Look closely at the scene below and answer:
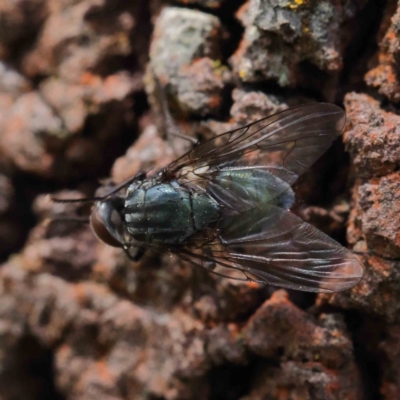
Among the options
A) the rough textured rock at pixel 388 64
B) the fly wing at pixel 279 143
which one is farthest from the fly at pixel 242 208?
the rough textured rock at pixel 388 64

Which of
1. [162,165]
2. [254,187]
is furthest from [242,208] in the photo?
[162,165]

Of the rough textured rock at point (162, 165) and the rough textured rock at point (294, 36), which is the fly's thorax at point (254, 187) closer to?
the rough textured rock at point (162, 165)

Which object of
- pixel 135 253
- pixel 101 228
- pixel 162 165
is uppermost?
pixel 162 165

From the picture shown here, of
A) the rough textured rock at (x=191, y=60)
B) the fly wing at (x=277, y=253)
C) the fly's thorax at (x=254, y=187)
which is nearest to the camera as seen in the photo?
Answer: the fly wing at (x=277, y=253)

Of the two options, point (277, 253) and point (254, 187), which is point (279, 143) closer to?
point (254, 187)

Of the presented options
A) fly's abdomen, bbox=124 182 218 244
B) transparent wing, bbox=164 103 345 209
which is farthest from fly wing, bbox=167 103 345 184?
fly's abdomen, bbox=124 182 218 244
